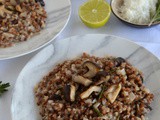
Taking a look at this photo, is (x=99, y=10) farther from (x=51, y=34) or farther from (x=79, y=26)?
(x=51, y=34)

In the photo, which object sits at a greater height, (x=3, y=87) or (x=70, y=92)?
Result: (x=70, y=92)

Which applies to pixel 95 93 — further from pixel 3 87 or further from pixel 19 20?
pixel 19 20

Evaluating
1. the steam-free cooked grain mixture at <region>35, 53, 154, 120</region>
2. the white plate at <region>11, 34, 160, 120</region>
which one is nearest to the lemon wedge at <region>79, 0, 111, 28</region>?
the white plate at <region>11, 34, 160, 120</region>

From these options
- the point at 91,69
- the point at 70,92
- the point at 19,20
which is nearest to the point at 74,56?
the point at 91,69

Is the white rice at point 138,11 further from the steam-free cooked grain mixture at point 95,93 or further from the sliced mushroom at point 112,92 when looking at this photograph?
the sliced mushroom at point 112,92

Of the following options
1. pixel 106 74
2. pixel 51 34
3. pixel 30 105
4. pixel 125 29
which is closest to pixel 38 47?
pixel 51 34

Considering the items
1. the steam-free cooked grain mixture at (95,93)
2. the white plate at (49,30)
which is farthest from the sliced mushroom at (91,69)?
the white plate at (49,30)

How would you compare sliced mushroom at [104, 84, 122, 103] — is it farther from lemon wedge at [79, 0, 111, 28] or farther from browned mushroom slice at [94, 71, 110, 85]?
lemon wedge at [79, 0, 111, 28]
